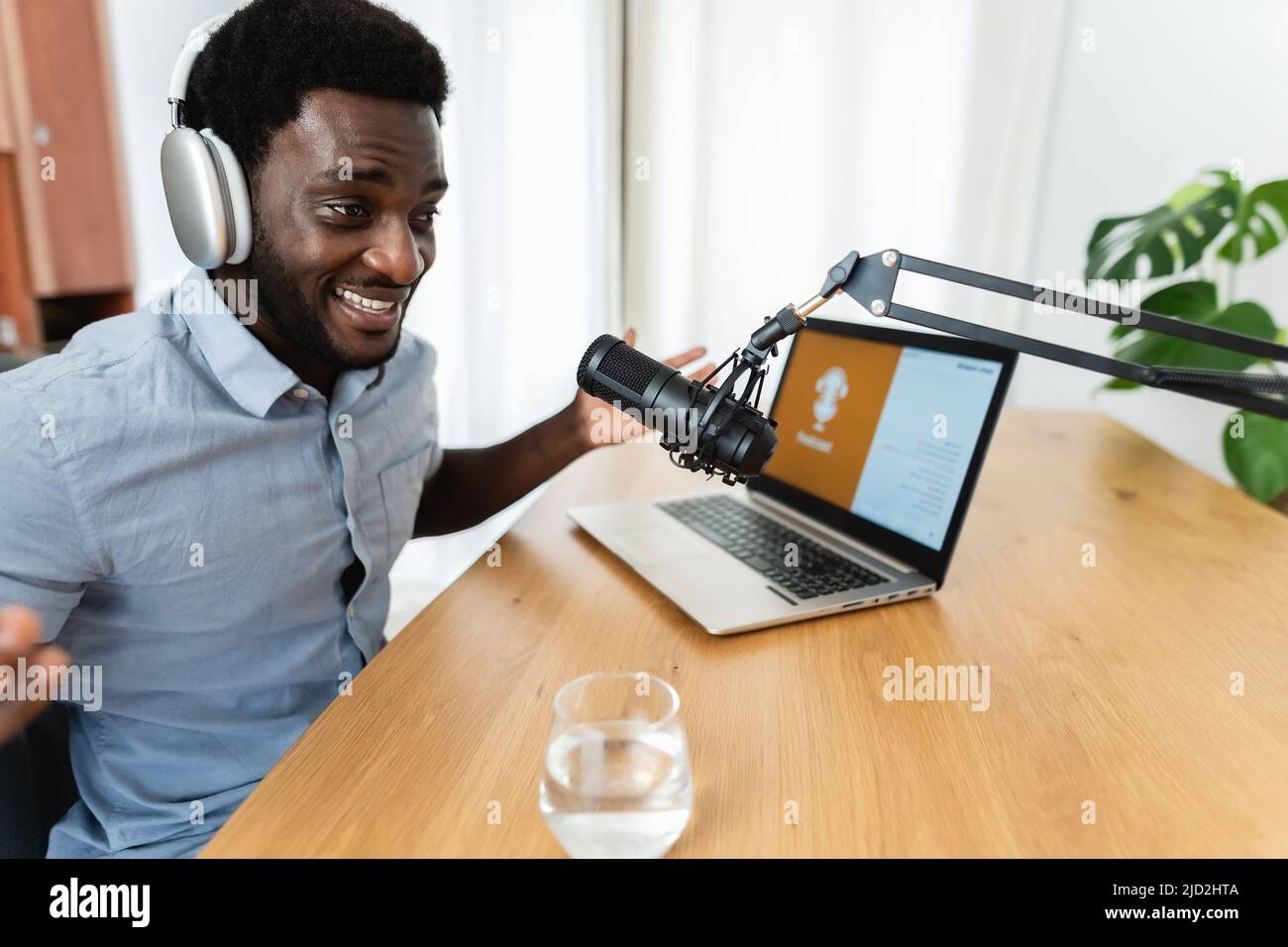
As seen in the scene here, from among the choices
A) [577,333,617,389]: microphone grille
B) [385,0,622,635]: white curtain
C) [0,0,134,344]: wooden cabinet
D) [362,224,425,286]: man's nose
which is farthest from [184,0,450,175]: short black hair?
[0,0,134,344]: wooden cabinet

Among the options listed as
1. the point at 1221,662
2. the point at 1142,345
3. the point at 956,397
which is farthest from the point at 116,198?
the point at 1221,662

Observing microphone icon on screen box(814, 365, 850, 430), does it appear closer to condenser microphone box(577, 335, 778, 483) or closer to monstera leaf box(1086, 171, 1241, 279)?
condenser microphone box(577, 335, 778, 483)

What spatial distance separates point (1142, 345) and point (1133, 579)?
34.3 inches

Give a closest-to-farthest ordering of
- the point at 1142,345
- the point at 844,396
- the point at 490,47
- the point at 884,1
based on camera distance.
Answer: the point at 844,396, the point at 1142,345, the point at 884,1, the point at 490,47

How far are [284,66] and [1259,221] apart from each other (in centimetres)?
195

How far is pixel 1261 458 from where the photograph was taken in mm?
1567

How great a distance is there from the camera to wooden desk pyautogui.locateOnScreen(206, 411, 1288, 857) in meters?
0.54

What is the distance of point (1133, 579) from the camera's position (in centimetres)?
92

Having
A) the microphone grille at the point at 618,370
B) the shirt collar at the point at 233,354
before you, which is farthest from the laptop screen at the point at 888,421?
the shirt collar at the point at 233,354

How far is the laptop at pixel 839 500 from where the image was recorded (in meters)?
0.85

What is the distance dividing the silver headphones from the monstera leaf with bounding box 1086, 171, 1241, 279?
1.57m

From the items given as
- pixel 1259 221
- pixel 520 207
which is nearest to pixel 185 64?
pixel 520 207

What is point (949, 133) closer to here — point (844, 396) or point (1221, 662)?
point (844, 396)

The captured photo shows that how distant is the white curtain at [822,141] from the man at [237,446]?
1.40 m
